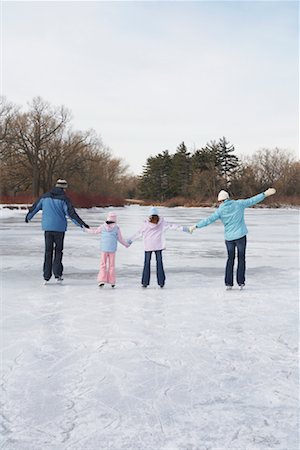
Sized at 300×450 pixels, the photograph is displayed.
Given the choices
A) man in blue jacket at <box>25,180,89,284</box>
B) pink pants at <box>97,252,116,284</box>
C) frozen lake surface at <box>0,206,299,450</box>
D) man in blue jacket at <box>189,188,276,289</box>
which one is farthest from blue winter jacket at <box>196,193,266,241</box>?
man in blue jacket at <box>25,180,89,284</box>

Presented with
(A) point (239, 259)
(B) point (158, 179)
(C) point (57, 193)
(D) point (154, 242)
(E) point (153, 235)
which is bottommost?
(A) point (239, 259)

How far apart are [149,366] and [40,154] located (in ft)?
180

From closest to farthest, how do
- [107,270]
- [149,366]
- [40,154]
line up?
[149,366]
[107,270]
[40,154]

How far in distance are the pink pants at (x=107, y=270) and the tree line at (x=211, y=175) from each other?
5643 cm

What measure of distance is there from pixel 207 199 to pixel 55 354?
62570mm

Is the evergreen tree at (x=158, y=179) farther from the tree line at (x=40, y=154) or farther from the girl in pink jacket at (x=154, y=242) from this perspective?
the girl in pink jacket at (x=154, y=242)

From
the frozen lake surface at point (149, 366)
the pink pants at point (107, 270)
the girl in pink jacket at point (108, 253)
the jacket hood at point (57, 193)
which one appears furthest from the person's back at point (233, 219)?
the jacket hood at point (57, 193)

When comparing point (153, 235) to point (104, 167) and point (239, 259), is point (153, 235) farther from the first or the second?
point (104, 167)

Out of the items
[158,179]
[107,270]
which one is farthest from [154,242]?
[158,179]

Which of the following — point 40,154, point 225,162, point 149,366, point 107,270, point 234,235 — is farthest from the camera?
point 225,162

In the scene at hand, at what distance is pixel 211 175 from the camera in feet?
225

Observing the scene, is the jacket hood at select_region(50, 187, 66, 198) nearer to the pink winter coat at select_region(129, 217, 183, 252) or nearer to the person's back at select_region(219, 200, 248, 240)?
the pink winter coat at select_region(129, 217, 183, 252)

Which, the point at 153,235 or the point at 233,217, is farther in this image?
the point at 153,235

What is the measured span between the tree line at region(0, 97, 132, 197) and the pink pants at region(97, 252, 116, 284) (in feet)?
154
